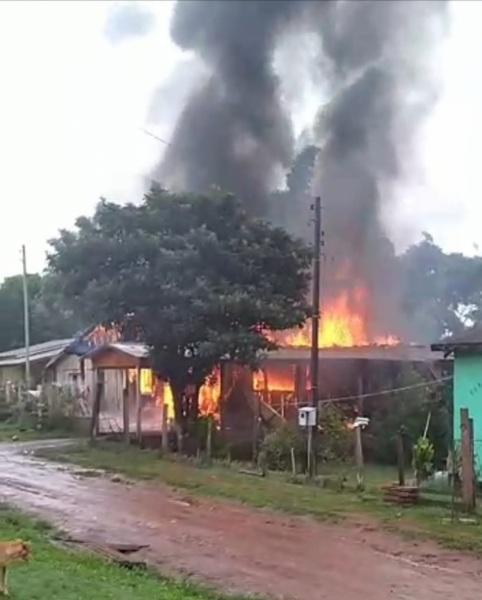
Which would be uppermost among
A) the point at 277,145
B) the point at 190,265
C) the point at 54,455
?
the point at 277,145

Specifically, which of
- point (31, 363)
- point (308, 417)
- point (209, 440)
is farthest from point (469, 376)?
point (31, 363)

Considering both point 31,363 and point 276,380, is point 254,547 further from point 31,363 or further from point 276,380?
point 31,363

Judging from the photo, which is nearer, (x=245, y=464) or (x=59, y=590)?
(x=59, y=590)

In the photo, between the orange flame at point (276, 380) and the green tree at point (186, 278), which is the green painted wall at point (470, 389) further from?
the orange flame at point (276, 380)

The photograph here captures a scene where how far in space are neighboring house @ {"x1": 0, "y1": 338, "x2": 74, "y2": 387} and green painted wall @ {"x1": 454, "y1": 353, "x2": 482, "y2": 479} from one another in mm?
28126

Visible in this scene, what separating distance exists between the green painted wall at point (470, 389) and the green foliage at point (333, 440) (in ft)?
13.8

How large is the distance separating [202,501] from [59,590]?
25.7 ft

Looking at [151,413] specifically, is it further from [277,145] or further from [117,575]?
[117,575]

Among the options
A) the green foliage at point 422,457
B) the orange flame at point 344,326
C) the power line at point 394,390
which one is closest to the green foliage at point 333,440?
the power line at point 394,390

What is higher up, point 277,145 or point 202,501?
point 277,145

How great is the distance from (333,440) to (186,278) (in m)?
5.58

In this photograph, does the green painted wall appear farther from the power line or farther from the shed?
the shed

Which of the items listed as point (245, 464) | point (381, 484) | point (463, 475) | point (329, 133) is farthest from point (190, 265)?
point (329, 133)

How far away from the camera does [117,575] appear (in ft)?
30.6
